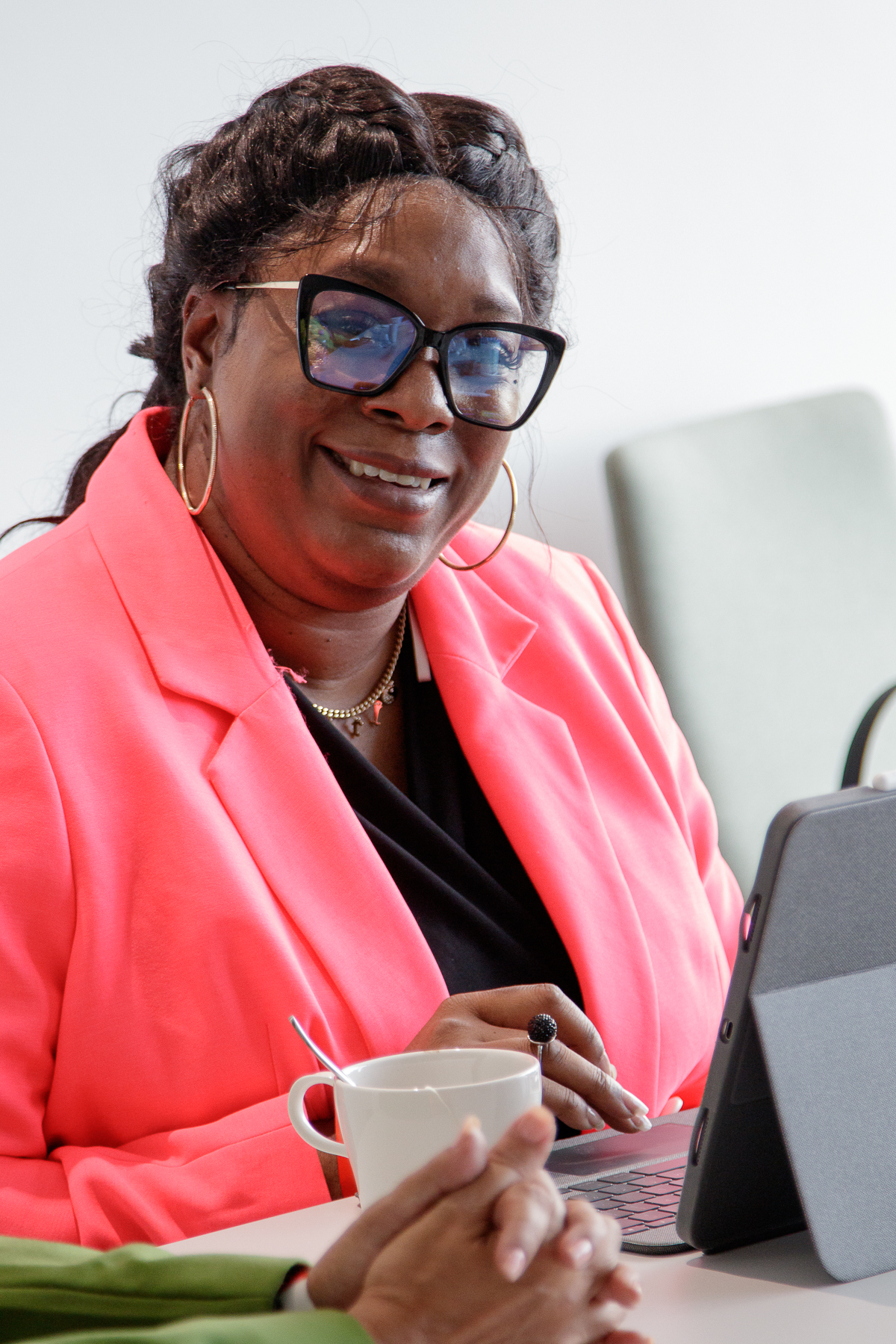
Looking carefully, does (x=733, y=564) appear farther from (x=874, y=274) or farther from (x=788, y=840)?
(x=788, y=840)

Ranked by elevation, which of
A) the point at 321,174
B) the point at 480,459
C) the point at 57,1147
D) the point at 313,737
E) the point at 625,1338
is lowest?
the point at 57,1147

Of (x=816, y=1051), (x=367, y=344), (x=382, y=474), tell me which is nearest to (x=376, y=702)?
(x=382, y=474)

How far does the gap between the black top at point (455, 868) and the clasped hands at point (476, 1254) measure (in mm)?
619

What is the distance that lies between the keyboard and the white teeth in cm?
65

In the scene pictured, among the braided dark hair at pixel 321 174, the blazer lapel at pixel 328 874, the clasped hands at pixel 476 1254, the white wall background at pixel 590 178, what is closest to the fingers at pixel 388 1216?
the clasped hands at pixel 476 1254

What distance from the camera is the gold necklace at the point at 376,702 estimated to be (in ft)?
4.47

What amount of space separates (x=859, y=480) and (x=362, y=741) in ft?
3.67

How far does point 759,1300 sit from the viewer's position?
25.4 inches

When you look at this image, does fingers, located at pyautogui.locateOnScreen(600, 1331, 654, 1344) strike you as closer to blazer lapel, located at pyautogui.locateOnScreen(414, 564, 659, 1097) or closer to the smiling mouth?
blazer lapel, located at pyautogui.locateOnScreen(414, 564, 659, 1097)

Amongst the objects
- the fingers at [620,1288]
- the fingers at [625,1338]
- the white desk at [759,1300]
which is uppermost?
the fingers at [620,1288]

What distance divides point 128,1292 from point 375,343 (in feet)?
2.72

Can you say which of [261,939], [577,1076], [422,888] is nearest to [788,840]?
[577,1076]

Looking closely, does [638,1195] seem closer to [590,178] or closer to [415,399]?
[415,399]

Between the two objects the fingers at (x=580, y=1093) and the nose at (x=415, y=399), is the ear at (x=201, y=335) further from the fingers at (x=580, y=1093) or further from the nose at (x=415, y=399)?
the fingers at (x=580, y=1093)
